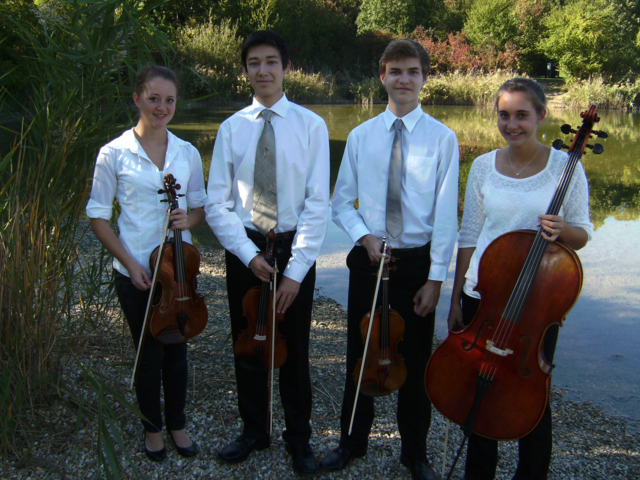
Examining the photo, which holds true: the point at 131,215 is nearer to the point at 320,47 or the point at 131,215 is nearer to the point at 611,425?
the point at 611,425

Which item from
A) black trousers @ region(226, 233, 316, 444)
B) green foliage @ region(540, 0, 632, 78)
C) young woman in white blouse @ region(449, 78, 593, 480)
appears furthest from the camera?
green foliage @ region(540, 0, 632, 78)

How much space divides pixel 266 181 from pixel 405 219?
627 mm

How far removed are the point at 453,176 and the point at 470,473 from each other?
1.23 m

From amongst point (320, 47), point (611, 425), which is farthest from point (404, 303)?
point (320, 47)

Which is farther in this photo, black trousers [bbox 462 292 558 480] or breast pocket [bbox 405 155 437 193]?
breast pocket [bbox 405 155 437 193]

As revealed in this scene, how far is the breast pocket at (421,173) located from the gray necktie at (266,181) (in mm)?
585

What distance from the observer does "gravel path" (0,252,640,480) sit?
2256 millimetres

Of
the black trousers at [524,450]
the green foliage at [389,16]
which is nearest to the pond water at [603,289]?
the black trousers at [524,450]

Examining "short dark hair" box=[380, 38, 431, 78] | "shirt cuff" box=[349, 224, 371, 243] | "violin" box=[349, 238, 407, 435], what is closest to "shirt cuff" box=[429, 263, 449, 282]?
"violin" box=[349, 238, 407, 435]

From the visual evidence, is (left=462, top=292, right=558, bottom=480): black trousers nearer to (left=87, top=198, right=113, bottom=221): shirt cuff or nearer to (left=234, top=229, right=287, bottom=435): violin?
(left=234, top=229, right=287, bottom=435): violin

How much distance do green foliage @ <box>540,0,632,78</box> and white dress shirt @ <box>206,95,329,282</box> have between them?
3204cm

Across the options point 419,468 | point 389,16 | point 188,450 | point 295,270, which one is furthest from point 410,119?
point 389,16

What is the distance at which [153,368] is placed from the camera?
2229 millimetres

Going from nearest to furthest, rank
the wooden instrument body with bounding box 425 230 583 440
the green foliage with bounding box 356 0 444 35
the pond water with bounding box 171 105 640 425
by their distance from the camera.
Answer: the wooden instrument body with bounding box 425 230 583 440, the pond water with bounding box 171 105 640 425, the green foliage with bounding box 356 0 444 35
